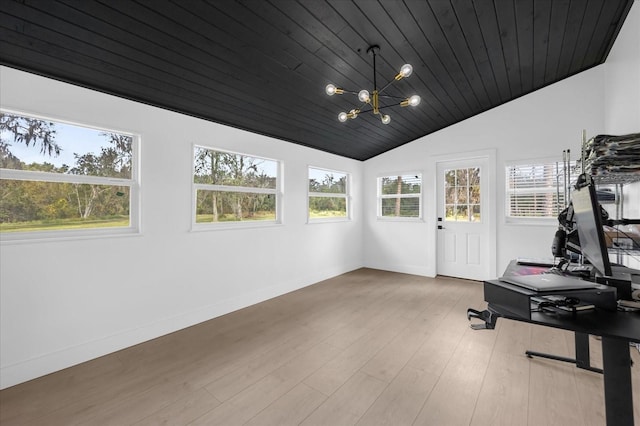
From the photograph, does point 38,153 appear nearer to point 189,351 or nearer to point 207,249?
point 207,249

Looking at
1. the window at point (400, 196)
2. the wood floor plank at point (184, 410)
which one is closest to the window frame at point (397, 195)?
the window at point (400, 196)

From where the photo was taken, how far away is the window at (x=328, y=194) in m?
4.86

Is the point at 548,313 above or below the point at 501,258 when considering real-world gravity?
above

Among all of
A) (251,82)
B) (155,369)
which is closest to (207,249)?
(155,369)

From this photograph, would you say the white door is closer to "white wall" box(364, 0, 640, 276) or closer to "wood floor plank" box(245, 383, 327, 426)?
"white wall" box(364, 0, 640, 276)

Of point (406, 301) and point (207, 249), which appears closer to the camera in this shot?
point (207, 249)

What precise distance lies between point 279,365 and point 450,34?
3.18 meters

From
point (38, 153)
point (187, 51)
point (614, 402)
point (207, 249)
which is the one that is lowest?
point (614, 402)

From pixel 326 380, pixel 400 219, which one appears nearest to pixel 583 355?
pixel 326 380

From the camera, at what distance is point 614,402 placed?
1087 millimetres

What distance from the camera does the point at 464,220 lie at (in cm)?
484

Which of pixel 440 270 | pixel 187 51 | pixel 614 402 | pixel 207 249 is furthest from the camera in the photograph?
pixel 440 270

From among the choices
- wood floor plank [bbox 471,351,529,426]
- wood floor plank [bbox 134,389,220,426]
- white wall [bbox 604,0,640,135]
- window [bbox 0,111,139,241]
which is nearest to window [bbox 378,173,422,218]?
white wall [bbox 604,0,640,135]

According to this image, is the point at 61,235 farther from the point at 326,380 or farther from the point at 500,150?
the point at 500,150
